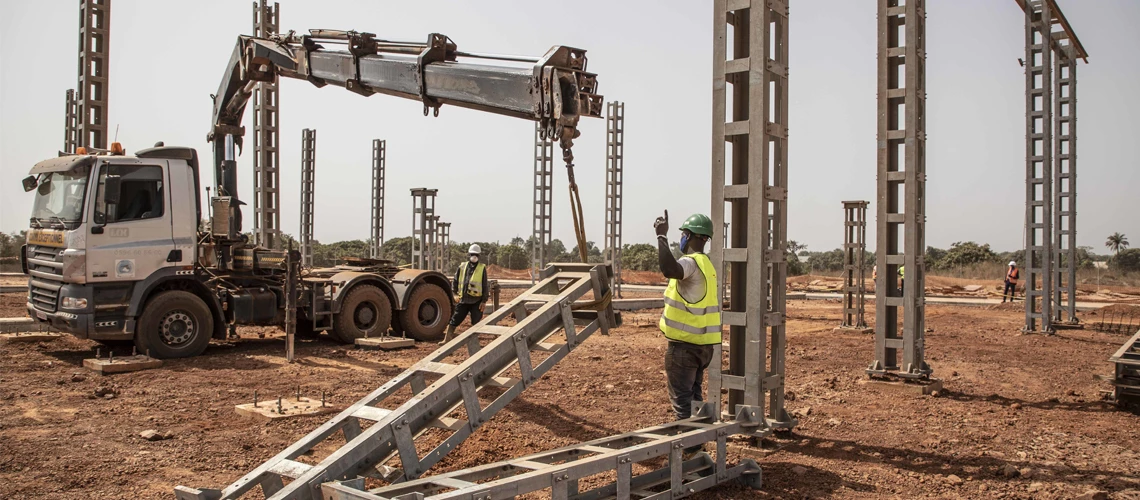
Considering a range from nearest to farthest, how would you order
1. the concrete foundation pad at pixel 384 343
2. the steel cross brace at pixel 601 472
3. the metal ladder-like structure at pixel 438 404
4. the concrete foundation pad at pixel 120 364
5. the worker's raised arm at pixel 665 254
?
the steel cross brace at pixel 601 472, the metal ladder-like structure at pixel 438 404, the worker's raised arm at pixel 665 254, the concrete foundation pad at pixel 120 364, the concrete foundation pad at pixel 384 343

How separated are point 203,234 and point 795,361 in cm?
966

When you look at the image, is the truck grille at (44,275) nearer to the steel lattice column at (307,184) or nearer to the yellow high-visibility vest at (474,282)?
the yellow high-visibility vest at (474,282)

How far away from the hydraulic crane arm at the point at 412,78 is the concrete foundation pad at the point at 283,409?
3532mm

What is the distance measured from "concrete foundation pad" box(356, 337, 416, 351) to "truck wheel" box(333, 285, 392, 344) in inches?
12.6

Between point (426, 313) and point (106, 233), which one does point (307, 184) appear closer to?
point (426, 313)

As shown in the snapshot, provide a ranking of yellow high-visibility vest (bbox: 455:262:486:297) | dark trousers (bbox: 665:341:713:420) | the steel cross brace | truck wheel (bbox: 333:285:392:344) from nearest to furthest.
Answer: the steel cross brace
dark trousers (bbox: 665:341:713:420)
yellow high-visibility vest (bbox: 455:262:486:297)
truck wheel (bbox: 333:285:392:344)

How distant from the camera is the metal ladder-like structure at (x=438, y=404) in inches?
211

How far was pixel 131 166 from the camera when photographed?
12.5 metres

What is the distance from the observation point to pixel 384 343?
48.9 feet

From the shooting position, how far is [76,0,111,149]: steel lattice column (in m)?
15.6

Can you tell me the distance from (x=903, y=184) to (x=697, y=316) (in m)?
5.11

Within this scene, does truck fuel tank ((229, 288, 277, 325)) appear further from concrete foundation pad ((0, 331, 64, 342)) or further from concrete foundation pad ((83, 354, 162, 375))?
concrete foundation pad ((0, 331, 64, 342))

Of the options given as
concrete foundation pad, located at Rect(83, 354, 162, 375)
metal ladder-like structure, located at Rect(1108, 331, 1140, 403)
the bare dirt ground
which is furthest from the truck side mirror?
metal ladder-like structure, located at Rect(1108, 331, 1140, 403)

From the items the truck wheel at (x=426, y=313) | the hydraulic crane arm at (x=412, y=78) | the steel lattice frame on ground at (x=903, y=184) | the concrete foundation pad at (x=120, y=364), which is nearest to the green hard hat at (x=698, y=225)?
the hydraulic crane arm at (x=412, y=78)
